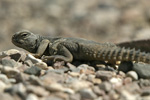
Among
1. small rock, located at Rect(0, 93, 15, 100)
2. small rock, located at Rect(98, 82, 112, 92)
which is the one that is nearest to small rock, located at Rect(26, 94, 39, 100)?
small rock, located at Rect(0, 93, 15, 100)

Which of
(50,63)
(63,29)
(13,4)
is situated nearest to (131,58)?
(50,63)

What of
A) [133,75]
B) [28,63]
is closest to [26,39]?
[28,63]

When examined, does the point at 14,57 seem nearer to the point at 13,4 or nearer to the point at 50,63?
the point at 50,63

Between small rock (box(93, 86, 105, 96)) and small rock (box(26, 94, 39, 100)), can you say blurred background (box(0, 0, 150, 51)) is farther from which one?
small rock (box(26, 94, 39, 100))

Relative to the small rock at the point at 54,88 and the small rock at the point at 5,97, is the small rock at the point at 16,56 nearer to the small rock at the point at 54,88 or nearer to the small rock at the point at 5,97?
the small rock at the point at 54,88

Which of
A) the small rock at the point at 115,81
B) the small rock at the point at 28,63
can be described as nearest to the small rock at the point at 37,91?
the small rock at the point at 115,81
